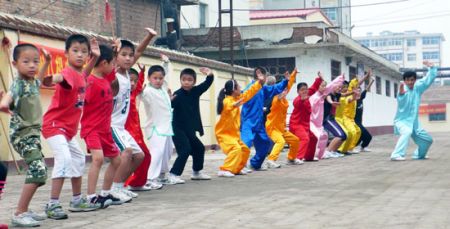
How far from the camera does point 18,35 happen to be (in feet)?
46.8

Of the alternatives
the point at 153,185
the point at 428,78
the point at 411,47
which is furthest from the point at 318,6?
the point at 411,47

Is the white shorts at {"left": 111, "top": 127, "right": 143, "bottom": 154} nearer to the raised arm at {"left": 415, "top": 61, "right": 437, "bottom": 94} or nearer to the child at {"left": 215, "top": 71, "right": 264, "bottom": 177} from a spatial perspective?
the child at {"left": 215, "top": 71, "right": 264, "bottom": 177}

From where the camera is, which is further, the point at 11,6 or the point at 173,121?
the point at 11,6

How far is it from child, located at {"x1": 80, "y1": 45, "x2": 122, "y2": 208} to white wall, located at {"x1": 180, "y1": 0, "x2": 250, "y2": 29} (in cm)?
2719

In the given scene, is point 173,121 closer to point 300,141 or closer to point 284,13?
point 300,141

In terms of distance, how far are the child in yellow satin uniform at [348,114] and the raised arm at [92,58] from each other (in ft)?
35.3

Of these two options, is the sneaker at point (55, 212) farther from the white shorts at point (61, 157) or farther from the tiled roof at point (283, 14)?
the tiled roof at point (283, 14)

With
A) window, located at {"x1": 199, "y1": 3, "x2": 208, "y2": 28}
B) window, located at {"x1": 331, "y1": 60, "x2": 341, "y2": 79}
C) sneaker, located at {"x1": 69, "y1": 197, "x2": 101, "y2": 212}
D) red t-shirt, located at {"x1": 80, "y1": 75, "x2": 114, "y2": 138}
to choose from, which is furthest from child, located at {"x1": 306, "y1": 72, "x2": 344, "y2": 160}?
window, located at {"x1": 199, "y1": 3, "x2": 208, "y2": 28}

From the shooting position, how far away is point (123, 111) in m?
8.51

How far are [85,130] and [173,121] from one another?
3.18m

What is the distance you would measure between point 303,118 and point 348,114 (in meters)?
2.79

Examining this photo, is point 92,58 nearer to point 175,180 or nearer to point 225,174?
point 175,180

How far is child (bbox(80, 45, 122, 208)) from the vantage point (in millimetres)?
7637

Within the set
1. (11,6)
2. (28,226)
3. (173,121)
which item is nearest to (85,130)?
(28,226)
